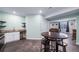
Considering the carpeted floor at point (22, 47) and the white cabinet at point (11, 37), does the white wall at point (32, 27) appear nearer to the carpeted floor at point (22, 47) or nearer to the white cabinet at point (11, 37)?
the white cabinet at point (11, 37)

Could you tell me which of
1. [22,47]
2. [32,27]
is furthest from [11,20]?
[22,47]

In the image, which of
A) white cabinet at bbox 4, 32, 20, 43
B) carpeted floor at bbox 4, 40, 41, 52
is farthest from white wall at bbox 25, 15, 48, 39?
carpeted floor at bbox 4, 40, 41, 52

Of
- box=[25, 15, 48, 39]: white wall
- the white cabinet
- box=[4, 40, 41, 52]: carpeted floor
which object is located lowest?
box=[4, 40, 41, 52]: carpeted floor

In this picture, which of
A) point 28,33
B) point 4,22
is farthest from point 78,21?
point 4,22

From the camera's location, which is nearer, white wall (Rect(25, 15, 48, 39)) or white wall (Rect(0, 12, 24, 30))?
white wall (Rect(0, 12, 24, 30))

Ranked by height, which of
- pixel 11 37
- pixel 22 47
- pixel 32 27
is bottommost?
pixel 22 47

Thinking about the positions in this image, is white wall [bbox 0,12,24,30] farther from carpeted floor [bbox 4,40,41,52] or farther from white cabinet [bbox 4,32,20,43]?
carpeted floor [bbox 4,40,41,52]

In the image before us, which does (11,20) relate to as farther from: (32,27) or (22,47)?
(22,47)

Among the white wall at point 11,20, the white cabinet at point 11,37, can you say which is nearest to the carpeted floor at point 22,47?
the white cabinet at point 11,37
